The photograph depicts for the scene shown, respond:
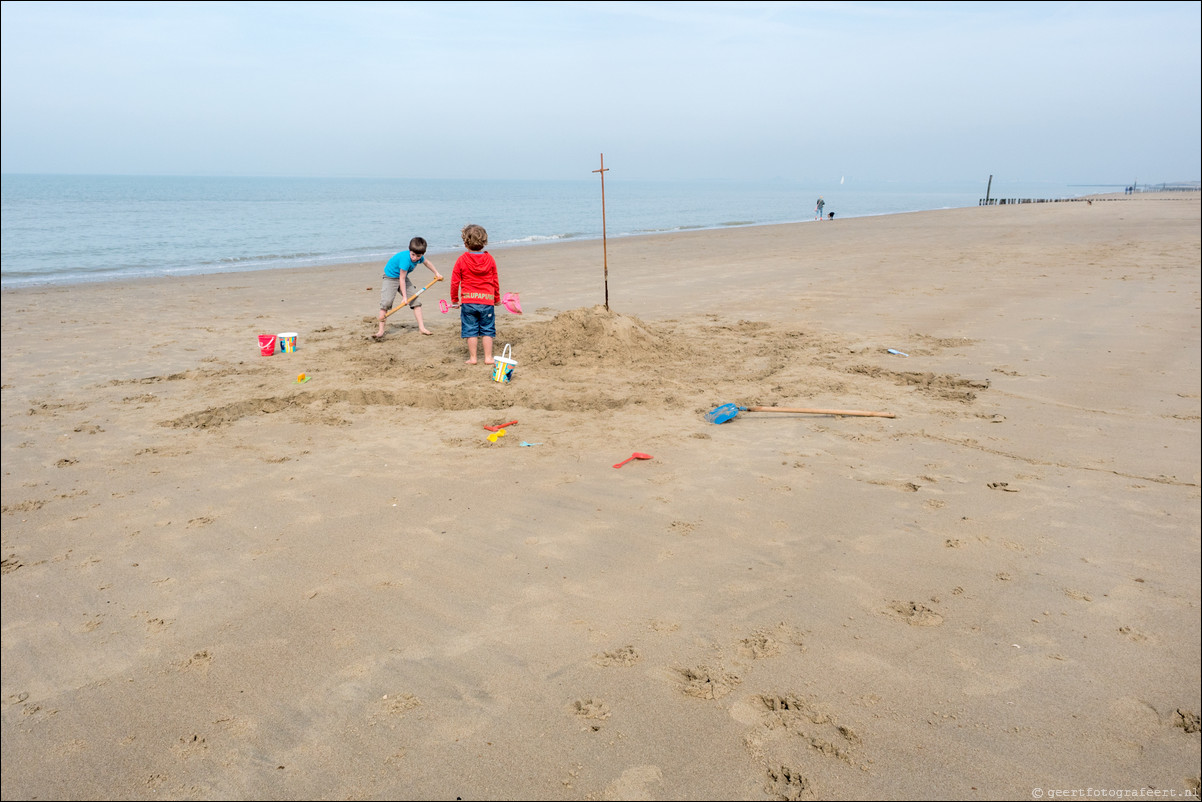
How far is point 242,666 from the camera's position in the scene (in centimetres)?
286

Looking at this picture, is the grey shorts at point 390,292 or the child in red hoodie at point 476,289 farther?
the grey shorts at point 390,292

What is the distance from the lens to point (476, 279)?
733cm

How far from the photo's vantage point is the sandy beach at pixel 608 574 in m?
2.40

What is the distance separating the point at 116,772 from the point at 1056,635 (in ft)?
11.6

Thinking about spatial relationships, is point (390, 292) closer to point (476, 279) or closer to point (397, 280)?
point (397, 280)

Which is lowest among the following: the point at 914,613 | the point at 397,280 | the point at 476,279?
the point at 914,613

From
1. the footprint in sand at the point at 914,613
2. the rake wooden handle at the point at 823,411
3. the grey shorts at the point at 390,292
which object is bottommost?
the footprint in sand at the point at 914,613

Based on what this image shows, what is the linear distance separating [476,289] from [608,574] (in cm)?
453

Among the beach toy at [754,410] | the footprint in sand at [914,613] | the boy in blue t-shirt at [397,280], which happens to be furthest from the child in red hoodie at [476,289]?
the footprint in sand at [914,613]

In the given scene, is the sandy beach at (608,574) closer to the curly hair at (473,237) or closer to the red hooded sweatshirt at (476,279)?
the red hooded sweatshirt at (476,279)

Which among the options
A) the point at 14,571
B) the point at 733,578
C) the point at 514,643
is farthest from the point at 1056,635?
the point at 14,571

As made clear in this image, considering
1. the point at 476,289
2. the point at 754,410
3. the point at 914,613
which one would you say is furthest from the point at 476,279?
the point at 914,613

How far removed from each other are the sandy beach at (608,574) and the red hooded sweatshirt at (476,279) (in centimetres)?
73

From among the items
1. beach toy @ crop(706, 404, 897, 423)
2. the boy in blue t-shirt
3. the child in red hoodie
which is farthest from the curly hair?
beach toy @ crop(706, 404, 897, 423)
